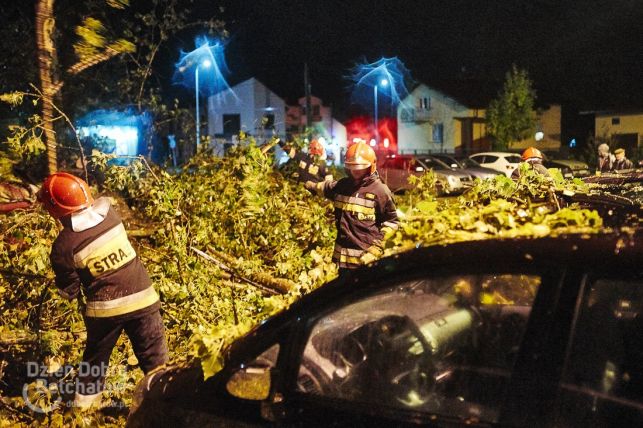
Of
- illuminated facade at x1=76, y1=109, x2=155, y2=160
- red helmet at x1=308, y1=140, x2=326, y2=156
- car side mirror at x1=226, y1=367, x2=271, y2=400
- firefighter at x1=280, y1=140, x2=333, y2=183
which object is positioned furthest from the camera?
illuminated facade at x1=76, y1=109, x2=155, y2=160

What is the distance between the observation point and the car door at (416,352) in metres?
1.98

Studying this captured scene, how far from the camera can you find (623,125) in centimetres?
3519

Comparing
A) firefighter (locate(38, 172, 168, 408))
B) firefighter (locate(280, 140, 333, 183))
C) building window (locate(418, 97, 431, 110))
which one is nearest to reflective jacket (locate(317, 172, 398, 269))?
firefighter (locate(38, 172, 168, 408))

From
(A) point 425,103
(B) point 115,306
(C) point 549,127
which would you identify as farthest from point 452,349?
(C) point 549,127

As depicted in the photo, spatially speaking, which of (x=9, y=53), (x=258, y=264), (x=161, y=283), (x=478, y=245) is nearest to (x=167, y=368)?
(x=478, y=245)

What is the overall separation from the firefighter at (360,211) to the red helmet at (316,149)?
10.4ft

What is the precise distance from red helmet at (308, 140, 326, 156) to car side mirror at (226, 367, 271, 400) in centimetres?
643

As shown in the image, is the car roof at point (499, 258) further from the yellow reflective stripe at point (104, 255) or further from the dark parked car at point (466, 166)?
the dark parked car at point (466, 166)

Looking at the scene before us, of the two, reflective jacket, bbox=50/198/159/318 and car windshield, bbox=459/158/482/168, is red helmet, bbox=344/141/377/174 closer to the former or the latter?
reflective jacket, bbox=50/198/159/318

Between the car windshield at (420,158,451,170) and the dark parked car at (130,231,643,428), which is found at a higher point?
the dark parked car at (130,231,643,428)

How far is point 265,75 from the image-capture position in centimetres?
4681

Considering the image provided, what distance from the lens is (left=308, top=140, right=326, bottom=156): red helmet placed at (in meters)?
8.59

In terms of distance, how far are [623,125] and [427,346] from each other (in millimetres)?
37525

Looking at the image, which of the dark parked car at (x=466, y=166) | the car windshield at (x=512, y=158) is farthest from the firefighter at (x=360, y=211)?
the car windshield at (x=512, y=158)
